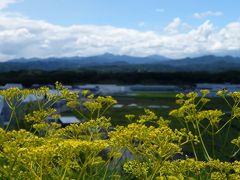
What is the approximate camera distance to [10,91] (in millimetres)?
5664

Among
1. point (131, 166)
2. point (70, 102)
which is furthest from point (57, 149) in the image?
point (70, 102)

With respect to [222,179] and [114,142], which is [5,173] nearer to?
[114,142]

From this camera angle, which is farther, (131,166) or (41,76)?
(41,76)

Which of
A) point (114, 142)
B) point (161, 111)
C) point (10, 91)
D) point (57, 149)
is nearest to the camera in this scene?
point (57, 149)

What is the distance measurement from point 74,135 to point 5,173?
1.70m

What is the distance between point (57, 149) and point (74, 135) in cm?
214

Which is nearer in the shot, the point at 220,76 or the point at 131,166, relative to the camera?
the point at 131,166

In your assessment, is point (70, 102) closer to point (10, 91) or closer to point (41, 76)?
point (10, 91)

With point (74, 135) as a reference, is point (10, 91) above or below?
above

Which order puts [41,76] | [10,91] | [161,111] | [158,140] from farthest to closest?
[41,76], [161,111], [10,91], [158,140]

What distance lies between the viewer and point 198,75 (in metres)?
184

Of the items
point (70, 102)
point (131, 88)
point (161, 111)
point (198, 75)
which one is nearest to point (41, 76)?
point (131, 88)

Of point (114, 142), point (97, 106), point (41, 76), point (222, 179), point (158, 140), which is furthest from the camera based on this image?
point (41, 76)

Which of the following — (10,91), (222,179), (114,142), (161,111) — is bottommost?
(161,111)
